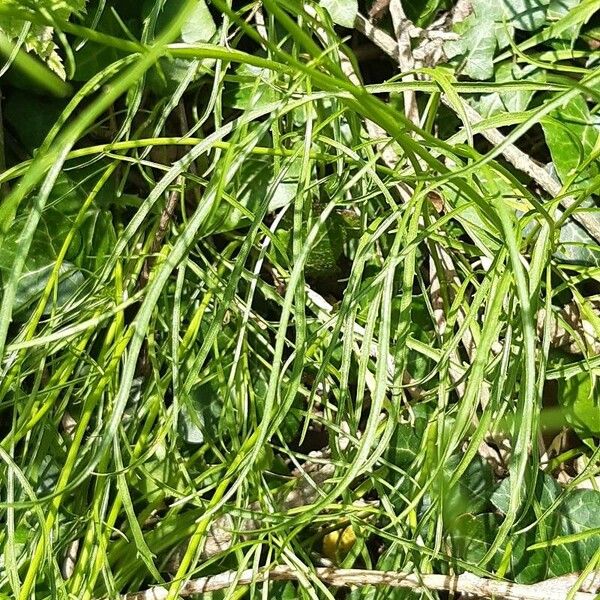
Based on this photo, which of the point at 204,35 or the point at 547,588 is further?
the point at 204,35

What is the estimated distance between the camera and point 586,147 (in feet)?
3.32

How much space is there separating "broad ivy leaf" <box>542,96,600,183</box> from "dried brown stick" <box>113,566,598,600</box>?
1.58 ft

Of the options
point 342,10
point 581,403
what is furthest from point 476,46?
point 581,403

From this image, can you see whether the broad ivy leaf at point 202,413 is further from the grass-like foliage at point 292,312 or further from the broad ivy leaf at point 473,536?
the broad ivy leaf at point 473,536

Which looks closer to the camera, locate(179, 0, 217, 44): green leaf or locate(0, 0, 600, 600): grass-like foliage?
locate(0, 0, 600, 600): grass-like foliage

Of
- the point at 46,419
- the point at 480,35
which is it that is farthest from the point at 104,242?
the point at 480,35

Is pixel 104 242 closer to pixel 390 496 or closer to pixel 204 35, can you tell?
pixel 204 35

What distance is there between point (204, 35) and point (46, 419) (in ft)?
1.55

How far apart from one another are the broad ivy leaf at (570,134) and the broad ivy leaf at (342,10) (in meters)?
0.27

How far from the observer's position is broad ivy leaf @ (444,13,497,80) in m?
1.04

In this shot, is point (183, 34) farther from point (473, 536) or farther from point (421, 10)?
point (473, 536)

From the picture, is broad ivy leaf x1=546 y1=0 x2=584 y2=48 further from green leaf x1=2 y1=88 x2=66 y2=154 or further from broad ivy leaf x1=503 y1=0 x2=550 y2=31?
green leaf x1=2 y1=88 x2=66 y2=154

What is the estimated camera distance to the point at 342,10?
981 millimetres

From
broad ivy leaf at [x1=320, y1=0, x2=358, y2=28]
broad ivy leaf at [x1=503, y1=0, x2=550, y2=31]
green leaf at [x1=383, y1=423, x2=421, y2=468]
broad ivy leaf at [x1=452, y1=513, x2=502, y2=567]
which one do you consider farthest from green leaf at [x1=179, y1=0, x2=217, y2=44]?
broad ivy leaf at [x1=452, y1=513, x2=502, y2=567]
